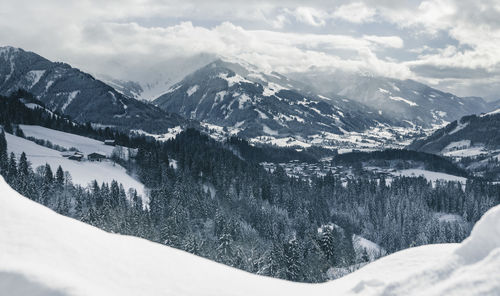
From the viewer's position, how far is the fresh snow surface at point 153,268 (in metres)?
15.1

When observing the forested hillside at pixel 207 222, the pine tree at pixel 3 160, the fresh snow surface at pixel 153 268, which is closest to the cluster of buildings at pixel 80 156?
the forested hillside at pixel 207 222

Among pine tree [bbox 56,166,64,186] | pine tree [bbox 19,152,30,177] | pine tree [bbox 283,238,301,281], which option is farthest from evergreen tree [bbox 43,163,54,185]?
pine tree [bbox 283,238,301,281]

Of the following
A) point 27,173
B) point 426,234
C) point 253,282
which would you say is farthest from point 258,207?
point 253,282

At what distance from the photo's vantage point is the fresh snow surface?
49.6 ft

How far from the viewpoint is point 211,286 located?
18.6m

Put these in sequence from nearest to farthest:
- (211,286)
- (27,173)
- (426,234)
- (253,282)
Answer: (211,286) → (253,282) → (27,173) → (426,234)

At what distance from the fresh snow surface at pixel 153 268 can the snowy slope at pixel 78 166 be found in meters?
141

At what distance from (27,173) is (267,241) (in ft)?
293

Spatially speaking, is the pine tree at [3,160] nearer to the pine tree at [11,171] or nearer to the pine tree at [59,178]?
the pine tree at [11,171]

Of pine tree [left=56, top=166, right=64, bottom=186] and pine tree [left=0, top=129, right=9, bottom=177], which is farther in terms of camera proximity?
pine tree [left=0, top=129, right=9, bottom=177]

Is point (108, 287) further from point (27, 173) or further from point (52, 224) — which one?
point (27, 173)

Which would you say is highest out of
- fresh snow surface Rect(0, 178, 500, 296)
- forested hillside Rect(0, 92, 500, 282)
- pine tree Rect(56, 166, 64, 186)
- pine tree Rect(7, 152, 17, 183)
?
fresh snow surface Rect(0, 178, 500, 296)

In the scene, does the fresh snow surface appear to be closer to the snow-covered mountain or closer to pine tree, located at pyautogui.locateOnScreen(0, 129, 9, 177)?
pine tree, located at pyautogui.locateOnScreen(0, 129, 9, 177)

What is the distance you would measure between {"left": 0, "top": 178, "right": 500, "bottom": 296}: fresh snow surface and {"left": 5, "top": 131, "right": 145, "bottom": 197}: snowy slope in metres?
141
